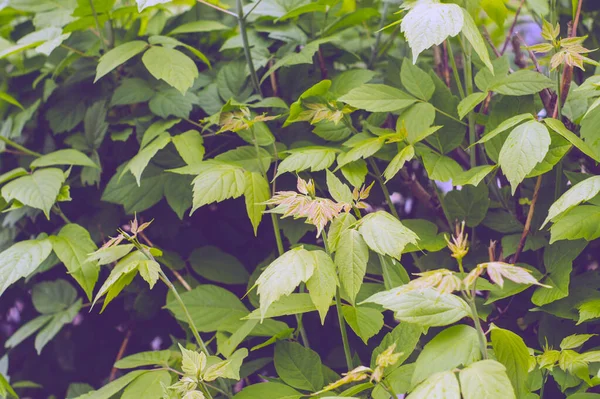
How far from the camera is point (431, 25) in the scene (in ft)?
2.57

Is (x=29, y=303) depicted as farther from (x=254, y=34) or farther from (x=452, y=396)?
(x=452, y=396)

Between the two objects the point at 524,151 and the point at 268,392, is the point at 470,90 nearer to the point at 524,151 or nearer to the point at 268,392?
the point at 524,151

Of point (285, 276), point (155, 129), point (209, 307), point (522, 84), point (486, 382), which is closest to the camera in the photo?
point (486, 382)

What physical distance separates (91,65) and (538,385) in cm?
110

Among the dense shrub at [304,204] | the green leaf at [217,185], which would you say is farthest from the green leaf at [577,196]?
the green leaf at [217,185]

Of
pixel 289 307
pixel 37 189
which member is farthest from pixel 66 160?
pixel 289 307

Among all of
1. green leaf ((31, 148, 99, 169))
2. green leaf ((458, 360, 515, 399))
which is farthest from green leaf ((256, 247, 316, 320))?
green leaf ((31, 148, 99, 169))

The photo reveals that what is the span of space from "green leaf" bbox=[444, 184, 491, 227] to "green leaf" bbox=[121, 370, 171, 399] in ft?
1.81

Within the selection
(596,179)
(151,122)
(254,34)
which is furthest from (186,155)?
(596,179)

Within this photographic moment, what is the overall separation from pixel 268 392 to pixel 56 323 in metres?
0.55

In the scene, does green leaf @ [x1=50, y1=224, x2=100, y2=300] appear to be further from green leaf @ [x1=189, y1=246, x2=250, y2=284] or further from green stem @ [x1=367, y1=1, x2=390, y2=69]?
green stem @ [x1=367, y1=1, x2=390, y2=69]

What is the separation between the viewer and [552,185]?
3.50 ft

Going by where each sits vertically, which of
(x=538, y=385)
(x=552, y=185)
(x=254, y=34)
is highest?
(x=254, y=34)

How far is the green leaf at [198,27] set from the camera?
1.24m
